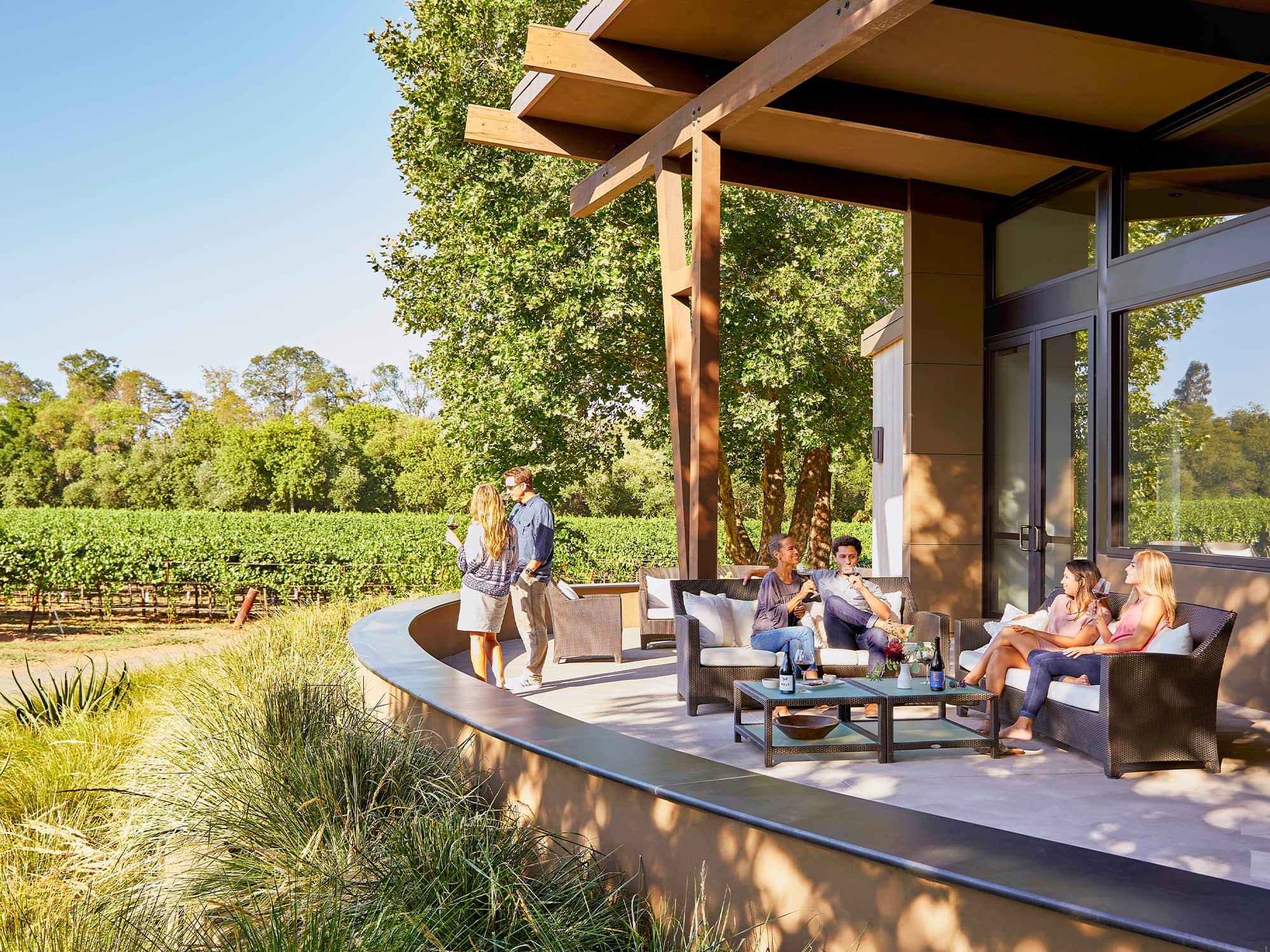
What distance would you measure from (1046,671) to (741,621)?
2.21m

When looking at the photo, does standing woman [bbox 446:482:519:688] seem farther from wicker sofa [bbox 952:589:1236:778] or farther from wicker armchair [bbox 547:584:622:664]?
wicker sofa [bbox 952:589:1236:778]

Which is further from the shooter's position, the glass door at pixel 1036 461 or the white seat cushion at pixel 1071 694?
the glass door at pixel 1036 461

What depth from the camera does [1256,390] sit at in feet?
21.5

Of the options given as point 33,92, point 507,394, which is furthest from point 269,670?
point 33,92

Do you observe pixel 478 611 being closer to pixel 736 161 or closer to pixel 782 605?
pixel 782 605

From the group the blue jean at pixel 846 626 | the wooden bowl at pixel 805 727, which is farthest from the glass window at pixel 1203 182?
the wooden bowl at pixel 805 727

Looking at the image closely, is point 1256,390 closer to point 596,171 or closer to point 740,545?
point 596,171

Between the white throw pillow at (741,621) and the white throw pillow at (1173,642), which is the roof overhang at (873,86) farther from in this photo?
the white throw pillow at (741,621)

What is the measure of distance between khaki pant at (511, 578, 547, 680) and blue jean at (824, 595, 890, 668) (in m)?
2.25

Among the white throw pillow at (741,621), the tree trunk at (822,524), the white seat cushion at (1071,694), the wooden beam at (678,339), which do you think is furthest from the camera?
the tree trunk at (822,524)

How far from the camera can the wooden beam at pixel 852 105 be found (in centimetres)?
734

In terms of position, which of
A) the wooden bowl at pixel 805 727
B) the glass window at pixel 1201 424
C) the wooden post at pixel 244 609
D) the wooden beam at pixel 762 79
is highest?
the wooden beam at pixel 762 79

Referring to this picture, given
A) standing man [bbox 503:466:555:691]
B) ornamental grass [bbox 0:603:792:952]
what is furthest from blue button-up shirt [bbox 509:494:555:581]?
ornamental grass [bbox 0:603:792:952]

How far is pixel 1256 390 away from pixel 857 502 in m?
26.3
